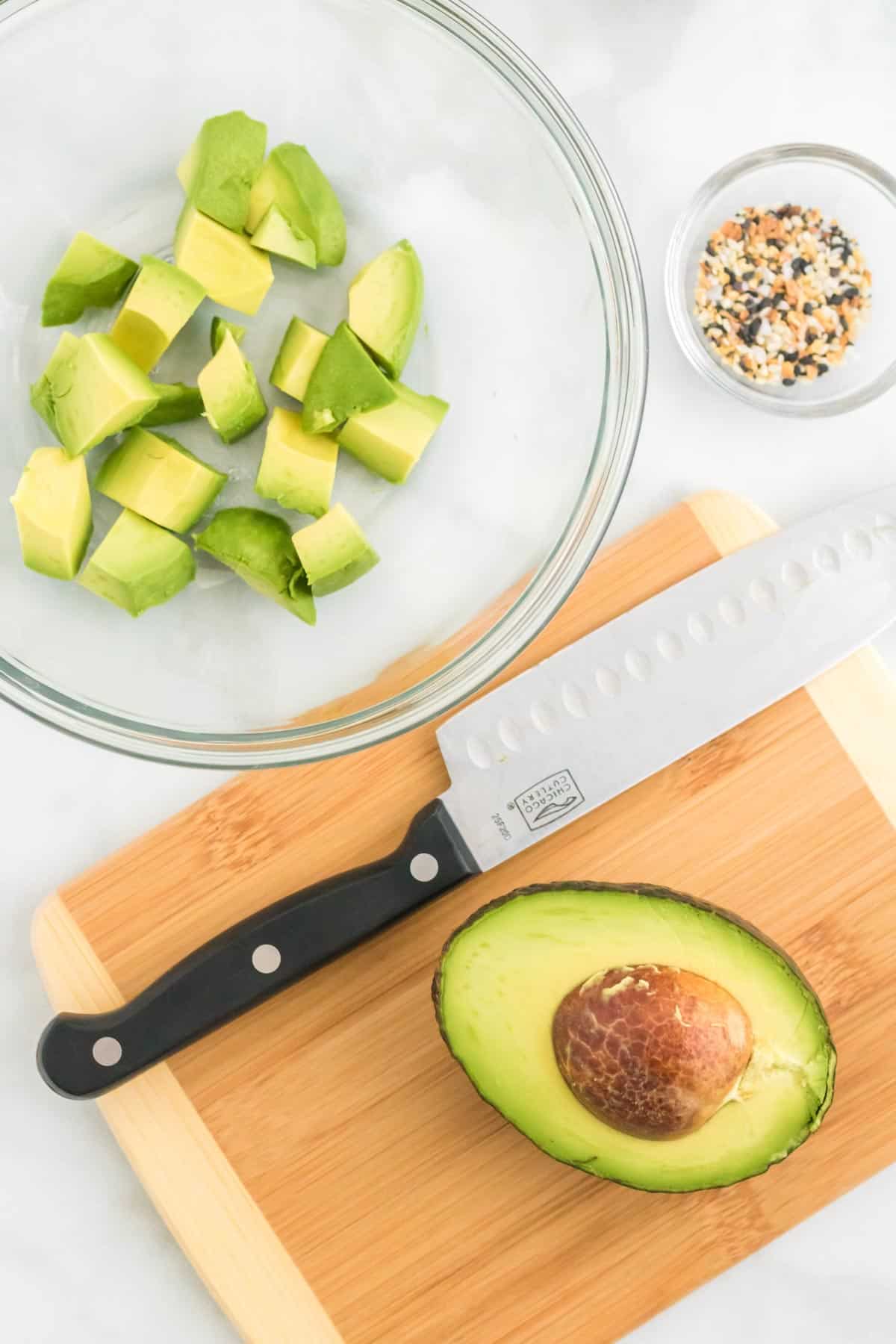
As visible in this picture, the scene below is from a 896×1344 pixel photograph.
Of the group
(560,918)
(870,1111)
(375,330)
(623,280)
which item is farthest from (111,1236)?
(623,280)

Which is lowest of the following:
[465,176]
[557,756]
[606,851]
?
[606,851]

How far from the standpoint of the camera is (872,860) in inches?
38.9

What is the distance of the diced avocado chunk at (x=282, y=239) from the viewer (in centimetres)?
92

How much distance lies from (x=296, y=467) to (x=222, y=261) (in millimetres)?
178

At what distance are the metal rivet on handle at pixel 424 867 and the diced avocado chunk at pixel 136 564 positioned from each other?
302mm

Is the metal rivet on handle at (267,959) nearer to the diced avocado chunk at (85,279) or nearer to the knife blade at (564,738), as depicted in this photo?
the knife blade at (564,738)

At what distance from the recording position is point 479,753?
94 centimetres

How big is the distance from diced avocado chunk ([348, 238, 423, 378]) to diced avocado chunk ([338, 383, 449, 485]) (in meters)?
0.04

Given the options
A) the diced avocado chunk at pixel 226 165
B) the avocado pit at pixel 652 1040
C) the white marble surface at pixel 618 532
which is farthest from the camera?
the white marble surface at pixel 618 532

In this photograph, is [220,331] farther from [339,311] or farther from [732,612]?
[732,612]

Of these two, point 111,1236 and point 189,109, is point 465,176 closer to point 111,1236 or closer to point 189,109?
point 189,109

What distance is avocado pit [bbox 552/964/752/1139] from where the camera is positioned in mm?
803

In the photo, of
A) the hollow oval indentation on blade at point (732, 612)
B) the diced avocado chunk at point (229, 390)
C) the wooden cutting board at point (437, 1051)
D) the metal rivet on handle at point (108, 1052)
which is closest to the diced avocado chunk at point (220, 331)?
the diced avocado chunk at point (229, 390)

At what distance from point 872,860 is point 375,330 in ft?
2.01
